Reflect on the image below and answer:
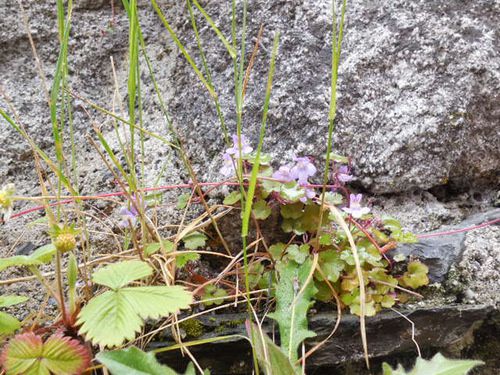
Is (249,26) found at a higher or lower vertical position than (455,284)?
higher

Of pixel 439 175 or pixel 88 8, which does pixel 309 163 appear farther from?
pixel 88 8

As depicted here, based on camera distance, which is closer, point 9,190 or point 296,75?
point 9,190

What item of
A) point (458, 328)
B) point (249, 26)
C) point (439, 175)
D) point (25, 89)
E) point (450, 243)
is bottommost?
point (458, 328)

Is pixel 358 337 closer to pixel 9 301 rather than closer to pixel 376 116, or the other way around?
pixel 376 116

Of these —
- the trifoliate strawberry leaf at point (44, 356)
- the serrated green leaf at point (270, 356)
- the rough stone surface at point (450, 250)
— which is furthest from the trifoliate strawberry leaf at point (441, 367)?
the trifoliate strawberry leaf at point (44, 356)

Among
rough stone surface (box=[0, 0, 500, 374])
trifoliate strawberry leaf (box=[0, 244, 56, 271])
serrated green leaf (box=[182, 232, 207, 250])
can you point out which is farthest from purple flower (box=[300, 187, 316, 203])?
trifoliate strawberry leaf (box=[0, 244, 56, 271])

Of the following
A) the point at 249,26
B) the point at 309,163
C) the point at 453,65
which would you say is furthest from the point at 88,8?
the point at 453,65

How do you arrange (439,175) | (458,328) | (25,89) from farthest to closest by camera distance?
(25,89) < (439,175) < (458,328)

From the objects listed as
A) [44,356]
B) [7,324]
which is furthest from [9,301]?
[44,356]

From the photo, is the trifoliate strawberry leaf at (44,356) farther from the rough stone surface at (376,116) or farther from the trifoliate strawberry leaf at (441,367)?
the trifoliate strawberry leaf at (441,367)

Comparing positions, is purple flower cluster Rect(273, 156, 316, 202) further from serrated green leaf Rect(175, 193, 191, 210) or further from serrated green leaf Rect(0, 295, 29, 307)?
serrated green leaf Rect(0, 295, 29, 307)
